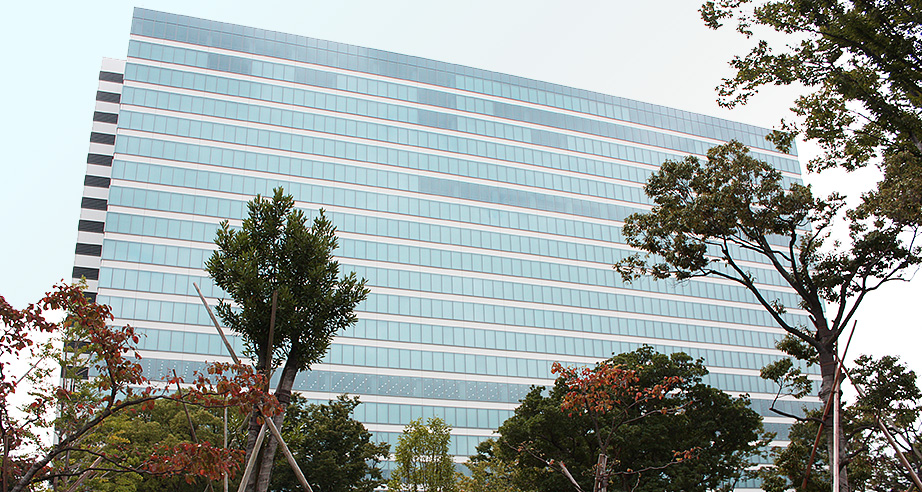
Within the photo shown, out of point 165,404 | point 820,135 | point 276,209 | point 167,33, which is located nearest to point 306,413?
point 165,404

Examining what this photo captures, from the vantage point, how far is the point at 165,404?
3356cm

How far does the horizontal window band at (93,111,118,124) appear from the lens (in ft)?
225

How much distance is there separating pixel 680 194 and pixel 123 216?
5176 centimetres

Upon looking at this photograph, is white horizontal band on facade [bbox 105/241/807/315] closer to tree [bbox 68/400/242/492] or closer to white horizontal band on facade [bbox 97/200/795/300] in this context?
white horizontal band on facade [bbox 97/200/795/300]

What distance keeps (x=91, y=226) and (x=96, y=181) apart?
15.3 feet

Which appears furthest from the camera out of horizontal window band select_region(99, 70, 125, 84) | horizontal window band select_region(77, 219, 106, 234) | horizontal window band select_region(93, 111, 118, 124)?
horizontal window band select_region(99, 70, 125, 84)

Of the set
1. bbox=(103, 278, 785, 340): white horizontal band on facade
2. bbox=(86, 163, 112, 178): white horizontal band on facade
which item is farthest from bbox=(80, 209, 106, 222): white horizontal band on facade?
bbox=(103, 278, 785, 340): white horizontal band on facade

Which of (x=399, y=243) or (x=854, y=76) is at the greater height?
(x=399, y=243)

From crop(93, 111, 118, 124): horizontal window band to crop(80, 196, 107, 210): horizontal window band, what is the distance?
28.3 ft

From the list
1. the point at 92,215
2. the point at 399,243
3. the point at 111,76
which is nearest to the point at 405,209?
the point at 399,243

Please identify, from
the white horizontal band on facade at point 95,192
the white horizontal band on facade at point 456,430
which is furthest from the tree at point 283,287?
the white horizontal band on facade at point 95,192

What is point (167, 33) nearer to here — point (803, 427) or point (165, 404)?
point (165, 404)

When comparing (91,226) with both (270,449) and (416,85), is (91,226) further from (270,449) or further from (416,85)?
(270,449)

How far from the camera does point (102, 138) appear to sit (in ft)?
224
